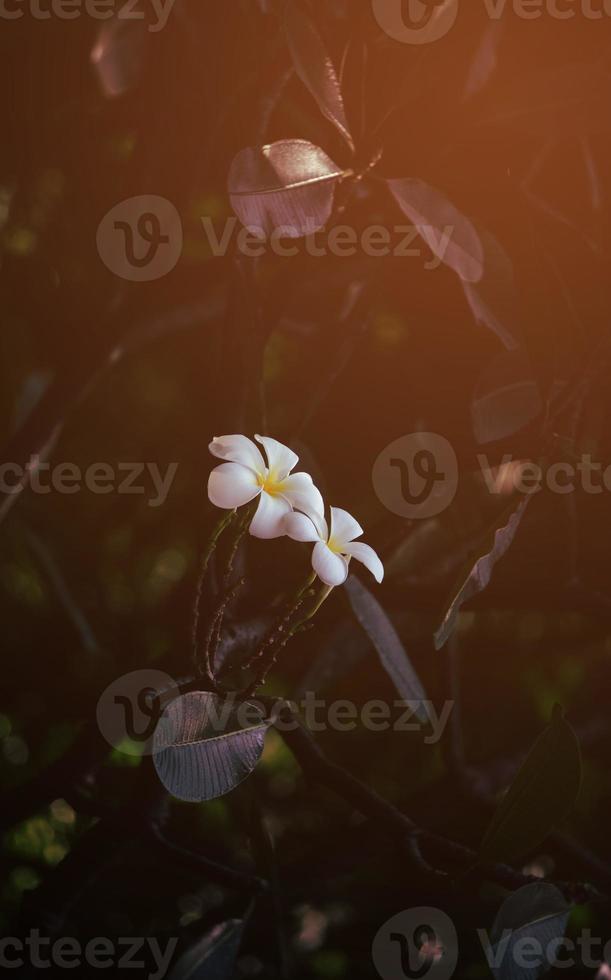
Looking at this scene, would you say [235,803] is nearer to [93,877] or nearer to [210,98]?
[93,877]

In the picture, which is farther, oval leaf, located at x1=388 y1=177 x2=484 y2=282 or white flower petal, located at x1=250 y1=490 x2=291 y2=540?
oval leaf, located at x1=388 y1=177 x2=484 y2=282

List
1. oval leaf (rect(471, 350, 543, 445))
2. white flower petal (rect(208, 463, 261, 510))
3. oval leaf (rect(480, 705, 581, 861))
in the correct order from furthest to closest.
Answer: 1. oval leaf (rect(471, 350, 543, 445))
2. oval leaf (rect(480, 705, 581, 861))
3. white flower petal (rect(208, 463, 261, 510))

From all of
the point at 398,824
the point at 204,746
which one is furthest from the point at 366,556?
the point at 398,824

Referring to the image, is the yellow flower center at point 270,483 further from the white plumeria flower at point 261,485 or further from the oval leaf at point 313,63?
the oval leaf at point 313,63

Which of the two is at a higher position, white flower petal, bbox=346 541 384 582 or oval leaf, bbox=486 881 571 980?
white flower petal, bbox=346 541 384 582

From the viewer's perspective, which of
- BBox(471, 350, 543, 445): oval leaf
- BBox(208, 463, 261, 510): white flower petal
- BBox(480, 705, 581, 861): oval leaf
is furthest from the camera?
BBox(471, 350, 543, 445): oval leaf

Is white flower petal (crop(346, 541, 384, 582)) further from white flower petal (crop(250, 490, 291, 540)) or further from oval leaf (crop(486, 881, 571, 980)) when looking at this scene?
oval leaf (crop(486, 881, 571, 980))

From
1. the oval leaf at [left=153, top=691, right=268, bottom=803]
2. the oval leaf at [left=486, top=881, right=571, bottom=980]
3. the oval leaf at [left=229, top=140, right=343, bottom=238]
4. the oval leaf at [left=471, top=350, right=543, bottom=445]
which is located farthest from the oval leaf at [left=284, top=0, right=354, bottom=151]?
the oval leaf at [left=486, top=881, right=571, bottom=980]

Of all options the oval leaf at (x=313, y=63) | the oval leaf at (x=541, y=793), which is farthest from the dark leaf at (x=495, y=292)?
the oval leaf at (x=541, y=793)
